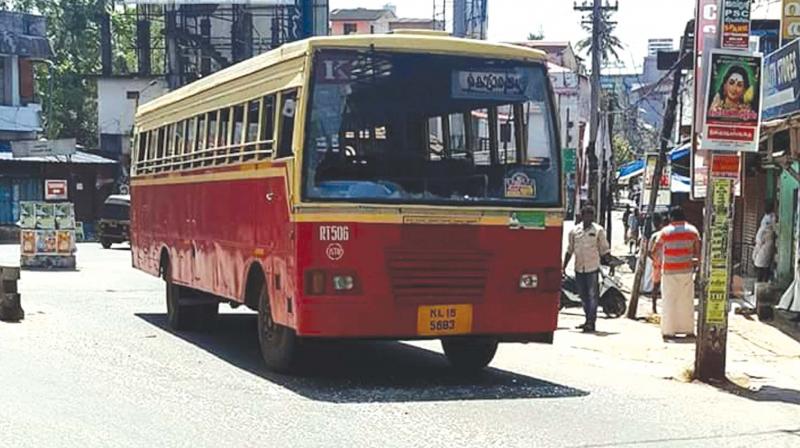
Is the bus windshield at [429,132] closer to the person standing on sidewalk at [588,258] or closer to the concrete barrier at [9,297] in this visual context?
the person standing on sidewalk at [588,258]

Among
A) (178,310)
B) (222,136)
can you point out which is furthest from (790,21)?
(178,310)

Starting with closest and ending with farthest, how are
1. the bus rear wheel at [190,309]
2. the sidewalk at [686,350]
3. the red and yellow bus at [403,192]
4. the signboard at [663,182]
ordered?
the red and yellow bus at [403,192] < the sidewalk at [686,350] < the bus rear wheel at [190,309] < the signboard at [663,182]

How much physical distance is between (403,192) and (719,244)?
3.34 metres

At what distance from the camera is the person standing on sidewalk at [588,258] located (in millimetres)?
15727

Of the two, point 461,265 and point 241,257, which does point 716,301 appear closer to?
point 461,265

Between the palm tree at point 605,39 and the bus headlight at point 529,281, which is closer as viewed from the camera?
the bus headlight at point 529,281

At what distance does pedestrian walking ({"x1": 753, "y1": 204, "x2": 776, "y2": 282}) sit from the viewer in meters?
18.3

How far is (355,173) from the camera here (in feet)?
32.5

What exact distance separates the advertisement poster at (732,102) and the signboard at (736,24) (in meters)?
0.19

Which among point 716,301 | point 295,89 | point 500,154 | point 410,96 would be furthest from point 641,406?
point 295,89

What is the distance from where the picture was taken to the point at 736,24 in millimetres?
10859

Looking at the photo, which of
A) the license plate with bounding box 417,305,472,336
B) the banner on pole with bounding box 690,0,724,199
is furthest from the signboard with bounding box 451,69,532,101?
the license plate with bounding box 417,305,472,336

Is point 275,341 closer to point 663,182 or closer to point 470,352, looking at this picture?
point 470,352

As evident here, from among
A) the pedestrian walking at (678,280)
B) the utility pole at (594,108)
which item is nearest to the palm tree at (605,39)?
the utility pole at (594,108)
